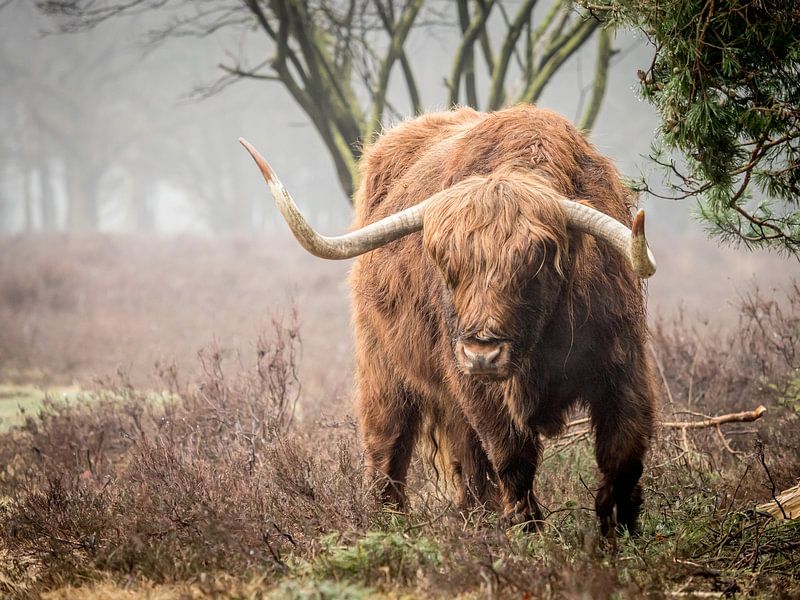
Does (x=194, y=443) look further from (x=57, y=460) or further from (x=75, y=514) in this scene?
(x=75, y=514)

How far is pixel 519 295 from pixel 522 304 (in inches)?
1.7

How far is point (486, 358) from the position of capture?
3.43m

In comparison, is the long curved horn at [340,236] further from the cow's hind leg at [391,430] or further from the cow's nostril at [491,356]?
the cow's hind leg at [391,430]

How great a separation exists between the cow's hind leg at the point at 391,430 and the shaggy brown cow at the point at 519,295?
0.25 metres

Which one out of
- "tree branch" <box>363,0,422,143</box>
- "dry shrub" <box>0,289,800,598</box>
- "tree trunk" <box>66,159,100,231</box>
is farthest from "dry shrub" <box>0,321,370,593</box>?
"tree trunk" <box>66,159,100,231</box>

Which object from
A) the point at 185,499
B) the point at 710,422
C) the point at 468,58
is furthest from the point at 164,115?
the point at 185,499

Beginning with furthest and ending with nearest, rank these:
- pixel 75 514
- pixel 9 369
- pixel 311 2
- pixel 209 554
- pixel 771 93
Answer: pixel 9 369, pixel 311 2, pixel 75 514, pixel 771 93, pixel 209 554

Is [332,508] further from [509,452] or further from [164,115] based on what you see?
[164,115]

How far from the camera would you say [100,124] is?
129ft

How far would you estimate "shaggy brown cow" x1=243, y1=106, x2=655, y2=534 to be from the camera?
3.59m

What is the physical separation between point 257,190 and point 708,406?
4588 cm

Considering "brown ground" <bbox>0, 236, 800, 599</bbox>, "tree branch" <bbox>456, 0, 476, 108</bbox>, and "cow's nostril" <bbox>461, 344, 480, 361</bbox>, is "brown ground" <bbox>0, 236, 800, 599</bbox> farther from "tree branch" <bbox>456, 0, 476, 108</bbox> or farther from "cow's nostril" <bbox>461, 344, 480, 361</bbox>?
"tree branch" <bbox>456, 0, 476, 108</bbox>

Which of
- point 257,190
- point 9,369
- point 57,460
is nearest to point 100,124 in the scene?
point 257,190

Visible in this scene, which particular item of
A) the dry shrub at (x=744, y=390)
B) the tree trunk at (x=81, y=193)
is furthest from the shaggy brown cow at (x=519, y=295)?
the tree trunk at (x=81, y=193)
